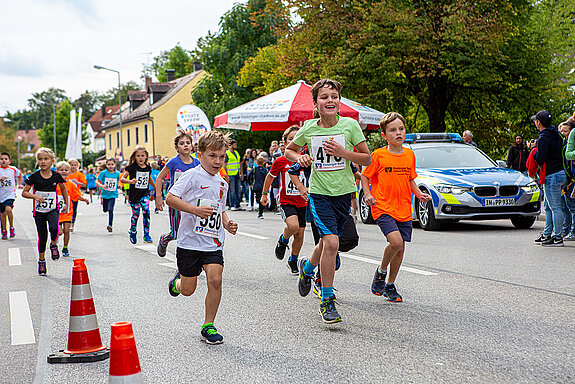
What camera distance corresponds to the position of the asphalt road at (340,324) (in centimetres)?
439

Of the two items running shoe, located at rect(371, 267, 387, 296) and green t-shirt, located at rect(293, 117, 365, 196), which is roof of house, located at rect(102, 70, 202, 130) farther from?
green t-shirt, located at rect(293, 117, 365, 196)

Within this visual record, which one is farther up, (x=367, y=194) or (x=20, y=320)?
(x=367, y=194)

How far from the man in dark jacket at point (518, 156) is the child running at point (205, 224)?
1432cm

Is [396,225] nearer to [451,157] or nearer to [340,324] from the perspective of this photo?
[340,324]

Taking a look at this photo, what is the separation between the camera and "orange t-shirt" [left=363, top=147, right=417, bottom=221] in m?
6.41

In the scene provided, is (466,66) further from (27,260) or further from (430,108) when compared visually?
(27,260)

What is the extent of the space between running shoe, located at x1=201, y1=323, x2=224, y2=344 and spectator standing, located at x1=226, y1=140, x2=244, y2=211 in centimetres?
1511

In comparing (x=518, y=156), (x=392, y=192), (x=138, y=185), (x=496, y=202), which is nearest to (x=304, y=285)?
(x=392, y=192)

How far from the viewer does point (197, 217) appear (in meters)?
5.27

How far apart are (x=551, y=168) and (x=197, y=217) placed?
7220 mm

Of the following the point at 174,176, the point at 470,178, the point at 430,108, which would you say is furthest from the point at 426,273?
the point at 430,108

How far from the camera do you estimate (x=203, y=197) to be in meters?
5.33

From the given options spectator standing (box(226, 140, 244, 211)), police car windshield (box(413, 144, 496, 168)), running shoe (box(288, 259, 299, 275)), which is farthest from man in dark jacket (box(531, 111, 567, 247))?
spectator standing (box(226, 140, 244, 211))

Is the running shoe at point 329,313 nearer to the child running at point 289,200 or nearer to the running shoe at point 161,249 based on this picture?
the child running at point 289,200
